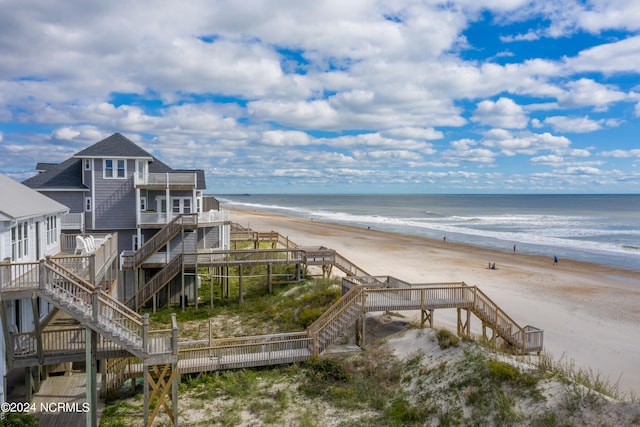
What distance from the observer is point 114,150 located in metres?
28.7

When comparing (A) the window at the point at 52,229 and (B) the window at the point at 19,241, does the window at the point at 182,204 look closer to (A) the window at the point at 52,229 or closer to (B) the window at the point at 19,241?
(A) the window at the point at 52,229

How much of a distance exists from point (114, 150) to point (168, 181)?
3.79 m

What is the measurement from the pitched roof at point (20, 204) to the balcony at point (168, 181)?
708 centimetres

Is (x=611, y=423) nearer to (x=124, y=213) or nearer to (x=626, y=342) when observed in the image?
(x=626, y=342)

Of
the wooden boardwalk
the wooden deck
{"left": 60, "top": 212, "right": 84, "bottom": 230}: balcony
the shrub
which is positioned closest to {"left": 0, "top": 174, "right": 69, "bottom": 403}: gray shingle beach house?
the wooden boardwalk

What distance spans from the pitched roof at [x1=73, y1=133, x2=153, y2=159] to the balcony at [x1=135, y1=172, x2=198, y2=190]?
1298mm

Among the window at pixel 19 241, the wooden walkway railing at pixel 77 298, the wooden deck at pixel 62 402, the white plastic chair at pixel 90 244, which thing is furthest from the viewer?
the white plastic chair at pixel 90 244

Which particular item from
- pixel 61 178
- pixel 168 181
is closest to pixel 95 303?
pixel 168 181

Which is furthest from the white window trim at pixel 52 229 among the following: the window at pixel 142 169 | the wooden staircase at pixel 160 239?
the window at pixel 142 169

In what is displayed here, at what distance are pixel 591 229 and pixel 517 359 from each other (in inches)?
3401

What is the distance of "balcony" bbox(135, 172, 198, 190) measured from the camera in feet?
94.1

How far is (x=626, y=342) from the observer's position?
946 inches

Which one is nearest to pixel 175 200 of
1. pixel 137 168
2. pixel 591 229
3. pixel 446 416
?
pixel 137 168

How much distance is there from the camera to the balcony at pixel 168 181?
2867 centimetres
